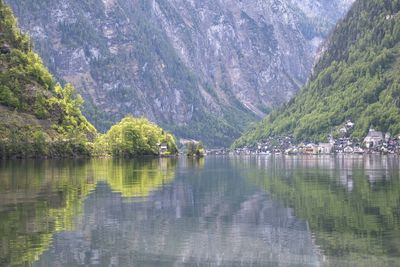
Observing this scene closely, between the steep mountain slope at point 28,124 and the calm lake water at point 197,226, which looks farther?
the steep mountain slope at point 28,124

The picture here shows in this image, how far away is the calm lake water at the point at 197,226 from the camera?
35.6 m

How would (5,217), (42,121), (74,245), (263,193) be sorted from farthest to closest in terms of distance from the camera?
(42,121), (263,193), (5,217), (74,245)

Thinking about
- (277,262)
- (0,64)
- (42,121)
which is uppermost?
(0,64)

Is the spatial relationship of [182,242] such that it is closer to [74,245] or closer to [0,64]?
[74,245]

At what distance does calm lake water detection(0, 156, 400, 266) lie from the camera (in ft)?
117

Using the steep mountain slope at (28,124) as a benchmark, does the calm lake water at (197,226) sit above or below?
below

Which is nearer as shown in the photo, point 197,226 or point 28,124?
point 197,226

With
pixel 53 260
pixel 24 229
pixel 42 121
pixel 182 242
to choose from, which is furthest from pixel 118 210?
pixel 42 121

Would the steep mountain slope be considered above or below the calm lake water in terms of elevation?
above

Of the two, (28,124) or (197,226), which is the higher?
(28,124)

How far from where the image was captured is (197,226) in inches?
1833

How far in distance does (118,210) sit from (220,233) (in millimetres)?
13541

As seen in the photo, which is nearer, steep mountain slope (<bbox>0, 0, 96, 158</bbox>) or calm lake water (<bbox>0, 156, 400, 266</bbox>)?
calm lake water (<bbox>0, 156, 400, 266</bbox>)

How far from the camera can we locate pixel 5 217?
48.5m
